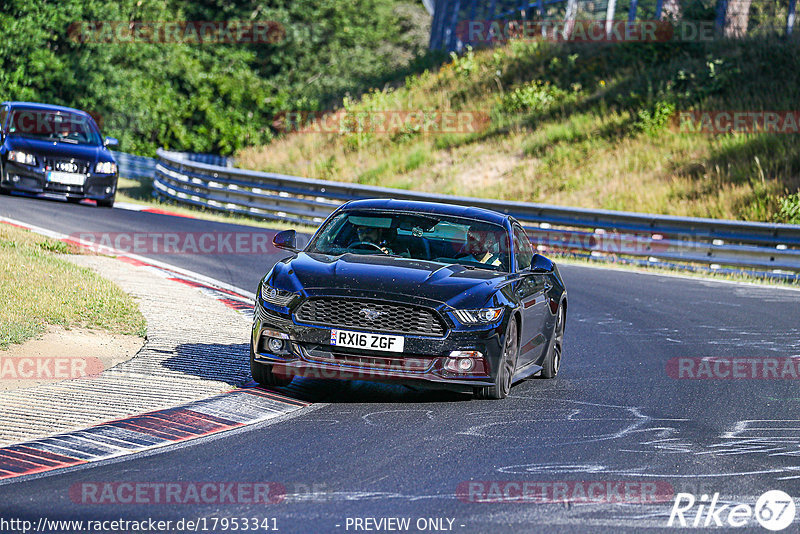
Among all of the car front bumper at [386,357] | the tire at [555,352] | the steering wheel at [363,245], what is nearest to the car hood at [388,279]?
the car front bumper at [386,357]

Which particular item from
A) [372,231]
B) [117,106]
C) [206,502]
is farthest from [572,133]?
[206,502]

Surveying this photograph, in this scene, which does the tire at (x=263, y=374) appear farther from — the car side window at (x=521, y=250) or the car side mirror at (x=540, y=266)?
the car side mirror at (x=540, y=266)

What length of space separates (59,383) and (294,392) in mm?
1725

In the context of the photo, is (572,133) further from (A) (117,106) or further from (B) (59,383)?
(B) (59,383)

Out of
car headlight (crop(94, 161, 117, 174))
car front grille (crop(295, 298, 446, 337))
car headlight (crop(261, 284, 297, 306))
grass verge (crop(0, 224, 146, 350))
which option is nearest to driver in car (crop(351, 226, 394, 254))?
car headlight (crop(261, 284, 297, 306))

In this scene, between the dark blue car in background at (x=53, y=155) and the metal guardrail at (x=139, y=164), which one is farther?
the metal guardrail at (x=139, y=164)

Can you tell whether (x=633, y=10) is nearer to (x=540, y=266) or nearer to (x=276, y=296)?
(x=540, y=266)

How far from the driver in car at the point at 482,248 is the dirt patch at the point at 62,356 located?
2980 millimetres

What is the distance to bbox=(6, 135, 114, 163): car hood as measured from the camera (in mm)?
23391

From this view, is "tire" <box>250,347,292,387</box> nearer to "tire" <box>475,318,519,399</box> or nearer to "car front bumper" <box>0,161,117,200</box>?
"tire" <box>475,318,519,399</box>

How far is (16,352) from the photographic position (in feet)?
32.1

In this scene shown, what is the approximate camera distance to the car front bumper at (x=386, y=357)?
8.62 meters

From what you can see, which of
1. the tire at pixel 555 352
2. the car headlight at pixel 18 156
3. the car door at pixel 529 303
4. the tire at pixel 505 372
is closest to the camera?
the tire at pixel 505 372

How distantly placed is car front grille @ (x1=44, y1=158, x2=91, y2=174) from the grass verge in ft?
28.2
